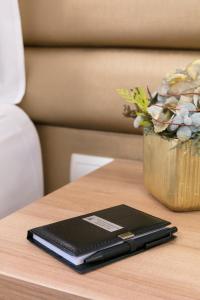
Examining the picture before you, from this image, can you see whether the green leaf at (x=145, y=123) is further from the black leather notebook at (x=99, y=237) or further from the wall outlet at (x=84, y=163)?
the wall outlet at (x=84, y=163)

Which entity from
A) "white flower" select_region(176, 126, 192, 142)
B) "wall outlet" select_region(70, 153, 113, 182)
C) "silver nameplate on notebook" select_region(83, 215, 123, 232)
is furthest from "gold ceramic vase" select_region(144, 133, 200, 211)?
"wall outlet" select_region(70, 153, 113, 182)

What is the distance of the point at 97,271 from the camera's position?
1.86ft

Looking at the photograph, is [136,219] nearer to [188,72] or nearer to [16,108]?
[188,72]

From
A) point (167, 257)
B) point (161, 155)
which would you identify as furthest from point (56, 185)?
point (167, 257)

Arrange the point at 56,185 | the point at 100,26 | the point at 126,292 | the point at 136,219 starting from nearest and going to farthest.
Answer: the point at 126,292 → the point at 136,219 → the point at 100,26 → the point at 56,185

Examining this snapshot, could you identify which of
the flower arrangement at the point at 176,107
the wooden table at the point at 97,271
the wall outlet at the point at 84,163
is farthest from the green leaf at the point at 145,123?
the wall outlet at the point at 84,163

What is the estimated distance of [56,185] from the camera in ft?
3.75

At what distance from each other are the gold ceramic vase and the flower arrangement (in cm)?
2

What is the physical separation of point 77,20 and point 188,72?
1.18 ft

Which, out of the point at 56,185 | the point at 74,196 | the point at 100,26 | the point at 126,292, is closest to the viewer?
the point at 126,292

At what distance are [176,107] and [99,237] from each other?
24cm

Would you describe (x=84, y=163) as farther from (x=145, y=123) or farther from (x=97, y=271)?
(x=97, y=271)

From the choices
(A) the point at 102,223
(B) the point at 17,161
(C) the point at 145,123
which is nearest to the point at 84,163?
(B) the point at 17,161

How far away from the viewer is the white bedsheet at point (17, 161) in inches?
36.3
